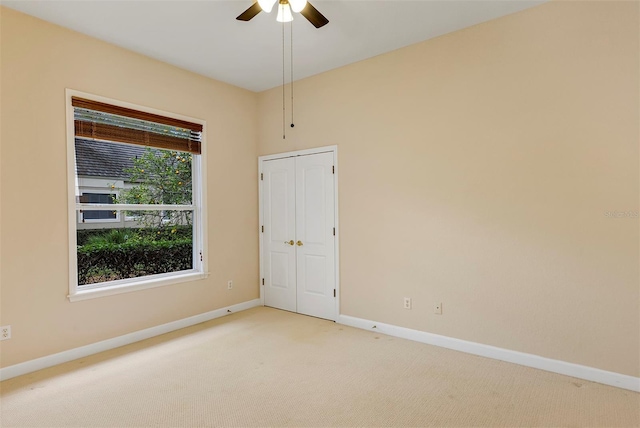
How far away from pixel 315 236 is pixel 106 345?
8.05ft

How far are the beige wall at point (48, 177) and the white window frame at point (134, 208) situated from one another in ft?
0.17

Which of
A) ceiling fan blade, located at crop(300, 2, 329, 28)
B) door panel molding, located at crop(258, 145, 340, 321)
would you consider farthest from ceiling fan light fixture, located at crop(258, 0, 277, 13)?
door panel molding, located at crop(258, 145, 340, 321)

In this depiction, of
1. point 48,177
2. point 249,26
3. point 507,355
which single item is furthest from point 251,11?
point 507,355

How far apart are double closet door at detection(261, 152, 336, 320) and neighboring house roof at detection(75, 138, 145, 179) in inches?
67.6

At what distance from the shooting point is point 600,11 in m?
2.63

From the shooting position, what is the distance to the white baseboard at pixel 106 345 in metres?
2.86

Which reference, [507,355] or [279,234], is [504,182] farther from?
[279,234]

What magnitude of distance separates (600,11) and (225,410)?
3974mm

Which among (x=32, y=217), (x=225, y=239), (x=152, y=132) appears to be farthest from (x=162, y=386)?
(x=152, y=132)

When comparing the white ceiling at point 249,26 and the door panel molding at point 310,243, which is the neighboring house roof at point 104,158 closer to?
the white ceiling at point 249,26

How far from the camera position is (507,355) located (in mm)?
3045

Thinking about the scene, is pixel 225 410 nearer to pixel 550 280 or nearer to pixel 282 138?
pixel 550 280

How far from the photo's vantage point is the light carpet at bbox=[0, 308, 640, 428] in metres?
2.23

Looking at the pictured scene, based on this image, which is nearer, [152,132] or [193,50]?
[193,50]
